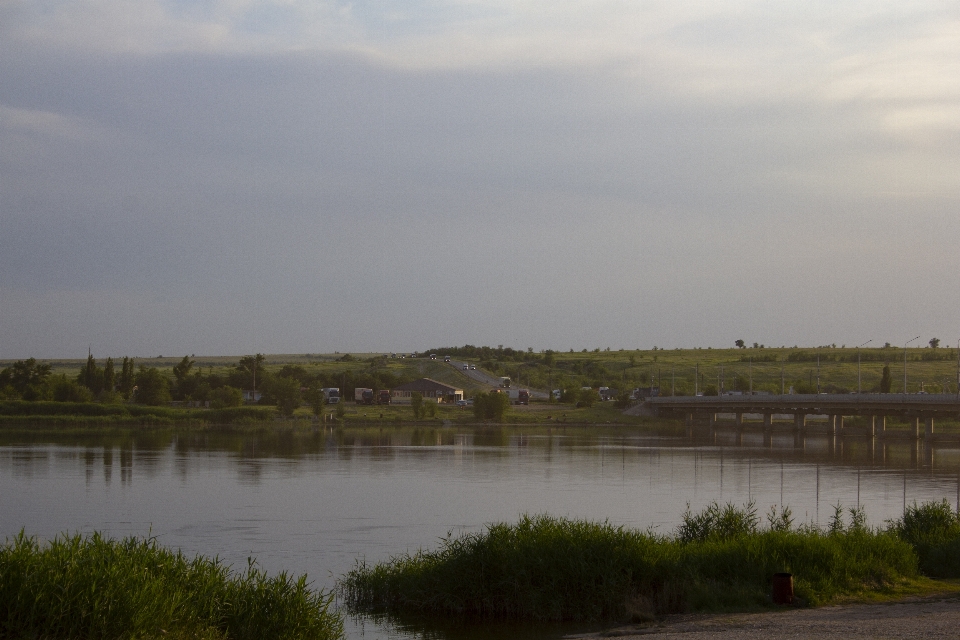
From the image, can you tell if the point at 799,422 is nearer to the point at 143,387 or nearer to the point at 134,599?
the point at 143,387

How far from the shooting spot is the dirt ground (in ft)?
59.0

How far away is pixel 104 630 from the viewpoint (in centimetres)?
1505

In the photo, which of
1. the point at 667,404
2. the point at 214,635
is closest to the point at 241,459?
the point at 214,635

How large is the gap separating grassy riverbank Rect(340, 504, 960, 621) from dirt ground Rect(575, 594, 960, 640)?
0.93m

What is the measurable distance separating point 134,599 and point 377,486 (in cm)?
3693

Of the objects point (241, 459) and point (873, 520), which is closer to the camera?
point (873, 520)

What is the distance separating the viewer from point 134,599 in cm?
1550

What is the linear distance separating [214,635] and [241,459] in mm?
52956

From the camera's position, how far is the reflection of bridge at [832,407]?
95.7m

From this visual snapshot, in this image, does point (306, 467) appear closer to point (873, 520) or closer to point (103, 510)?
point (103, 510)

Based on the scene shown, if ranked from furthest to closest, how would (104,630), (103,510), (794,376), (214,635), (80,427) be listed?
(794,376) → (80,427) → (103,510) → (214,635) → (104,630)

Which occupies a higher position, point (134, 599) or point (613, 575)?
point (134, 599)

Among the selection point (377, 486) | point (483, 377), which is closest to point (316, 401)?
point (483, 377)

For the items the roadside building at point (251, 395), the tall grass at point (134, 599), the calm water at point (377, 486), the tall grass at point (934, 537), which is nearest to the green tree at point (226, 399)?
the roadside building at point (251, 395)
